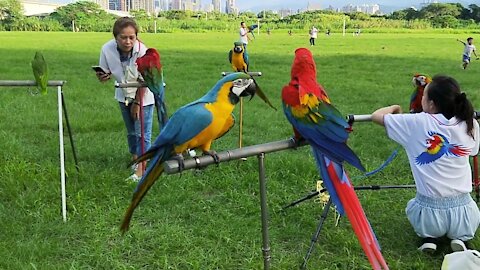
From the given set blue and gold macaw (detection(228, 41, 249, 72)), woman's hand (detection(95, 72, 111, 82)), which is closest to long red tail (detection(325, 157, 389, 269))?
woman's hand (detection(95, 72, 111, 82))

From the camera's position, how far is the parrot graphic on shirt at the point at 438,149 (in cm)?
273

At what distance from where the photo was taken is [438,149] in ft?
9.02

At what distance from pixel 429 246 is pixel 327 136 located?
4.72 ft

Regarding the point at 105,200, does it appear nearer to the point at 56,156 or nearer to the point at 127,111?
the point at 127,111

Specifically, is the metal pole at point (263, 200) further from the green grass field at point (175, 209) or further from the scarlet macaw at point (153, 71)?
the scarlet macaw at point (153, 71)

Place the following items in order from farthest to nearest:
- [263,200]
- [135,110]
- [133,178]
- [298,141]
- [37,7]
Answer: [37,7], [133,178], [135,110], [298,141], [263,200]

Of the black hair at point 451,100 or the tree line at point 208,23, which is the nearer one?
the black hair at point 451,100

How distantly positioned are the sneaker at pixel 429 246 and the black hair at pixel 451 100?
0.66 m

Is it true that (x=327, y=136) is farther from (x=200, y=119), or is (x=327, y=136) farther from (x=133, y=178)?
(x=133, y=178)

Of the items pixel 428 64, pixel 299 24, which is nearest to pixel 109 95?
pixel 428 64

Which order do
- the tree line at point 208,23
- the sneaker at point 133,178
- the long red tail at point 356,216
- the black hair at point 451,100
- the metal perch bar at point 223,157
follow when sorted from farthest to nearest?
the tree line at point 208,23
the sneaker at point 133,178
the black hair at point 451,100
the long red tail at point 356,216
the metal perch bar at point 223,157

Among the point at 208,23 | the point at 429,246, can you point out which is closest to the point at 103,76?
the point at 429,246

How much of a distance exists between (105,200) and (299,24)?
143 feet

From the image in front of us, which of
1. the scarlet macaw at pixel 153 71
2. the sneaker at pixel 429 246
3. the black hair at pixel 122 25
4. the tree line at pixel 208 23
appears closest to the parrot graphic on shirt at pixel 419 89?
the sneaker at pixel 429 246
